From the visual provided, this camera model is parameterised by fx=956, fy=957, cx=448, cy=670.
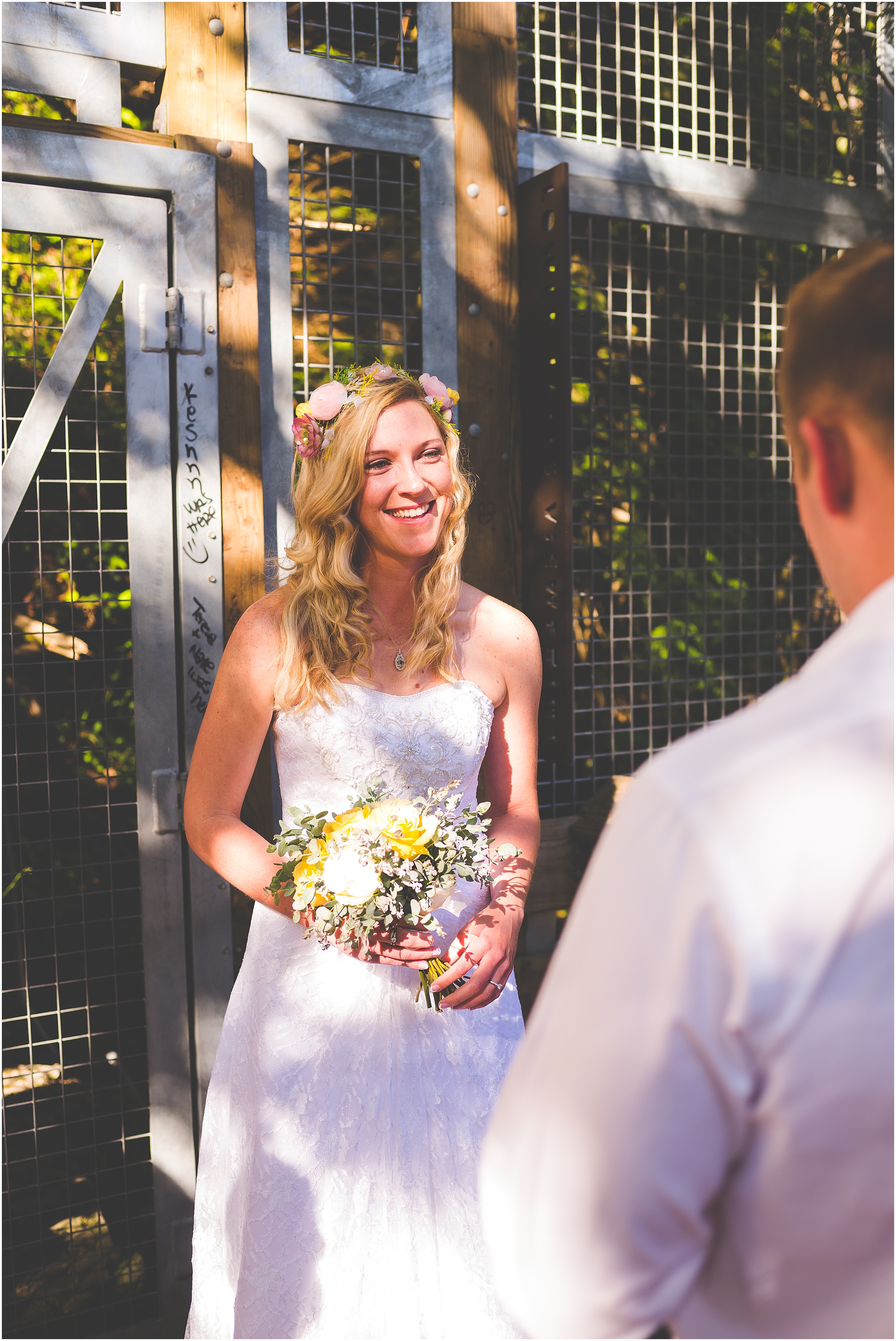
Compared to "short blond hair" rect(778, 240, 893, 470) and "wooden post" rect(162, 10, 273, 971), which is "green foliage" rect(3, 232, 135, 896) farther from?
"short blond hair" rect(778, 240, 893, 470)

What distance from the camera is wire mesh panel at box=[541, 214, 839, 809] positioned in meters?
3.88

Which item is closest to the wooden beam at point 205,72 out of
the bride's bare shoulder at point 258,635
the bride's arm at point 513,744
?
the bride's bare shoulder at point 258,635

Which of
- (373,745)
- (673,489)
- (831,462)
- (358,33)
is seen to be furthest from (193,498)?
(831,462)

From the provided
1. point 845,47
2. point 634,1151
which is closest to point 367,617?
point 634,1151

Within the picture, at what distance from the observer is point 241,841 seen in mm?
2311

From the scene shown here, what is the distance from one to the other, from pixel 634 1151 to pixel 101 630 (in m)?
2.65

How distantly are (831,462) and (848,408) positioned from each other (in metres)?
0.04

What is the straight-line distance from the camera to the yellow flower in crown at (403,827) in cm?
Answer: 194

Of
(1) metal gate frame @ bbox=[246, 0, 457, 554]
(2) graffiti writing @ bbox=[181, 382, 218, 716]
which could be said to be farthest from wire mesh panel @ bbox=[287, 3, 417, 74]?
(2) graffiti writing @ bbox=[181, 382, 218, 716]

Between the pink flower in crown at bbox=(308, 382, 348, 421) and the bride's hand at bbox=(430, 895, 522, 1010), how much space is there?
1278 mm

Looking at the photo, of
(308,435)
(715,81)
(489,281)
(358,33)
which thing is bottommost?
(308,435)

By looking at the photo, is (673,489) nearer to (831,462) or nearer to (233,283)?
(233,283)

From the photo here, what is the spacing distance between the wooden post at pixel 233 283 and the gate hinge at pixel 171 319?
Result: 83 mm

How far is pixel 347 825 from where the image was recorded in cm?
202
